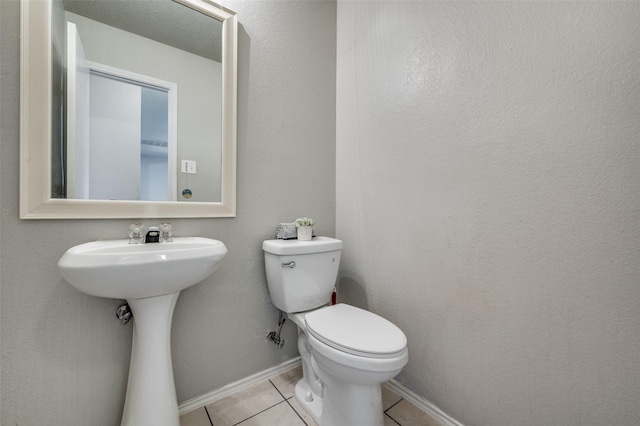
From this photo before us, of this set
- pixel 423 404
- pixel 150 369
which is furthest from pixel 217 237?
pixel 423 404

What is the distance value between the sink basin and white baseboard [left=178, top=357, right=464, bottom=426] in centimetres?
69


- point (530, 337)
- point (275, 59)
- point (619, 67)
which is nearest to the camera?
point (619, 67)

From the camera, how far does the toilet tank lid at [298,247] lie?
1176mm

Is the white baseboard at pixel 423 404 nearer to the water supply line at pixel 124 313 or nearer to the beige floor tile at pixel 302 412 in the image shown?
the beige floor tile at pixel 302 412

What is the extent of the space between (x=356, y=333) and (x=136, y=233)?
3.04ft

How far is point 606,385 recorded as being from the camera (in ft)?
2.38

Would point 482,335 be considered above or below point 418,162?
below

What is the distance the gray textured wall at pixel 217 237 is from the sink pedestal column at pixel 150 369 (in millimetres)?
160

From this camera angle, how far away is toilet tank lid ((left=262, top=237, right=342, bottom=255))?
1176 millimetres

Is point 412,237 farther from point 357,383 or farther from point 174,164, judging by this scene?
point 174,164

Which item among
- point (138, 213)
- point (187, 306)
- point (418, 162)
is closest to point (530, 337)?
point (418, 162)

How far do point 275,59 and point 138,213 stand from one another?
1038 mm

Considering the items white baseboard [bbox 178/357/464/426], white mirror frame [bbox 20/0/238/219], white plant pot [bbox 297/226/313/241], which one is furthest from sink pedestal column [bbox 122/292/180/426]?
white plant pot [bbox 297/226/313/241]

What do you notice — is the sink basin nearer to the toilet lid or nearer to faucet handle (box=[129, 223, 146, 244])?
faucet handle (box=[129, 223, 146, 244])
